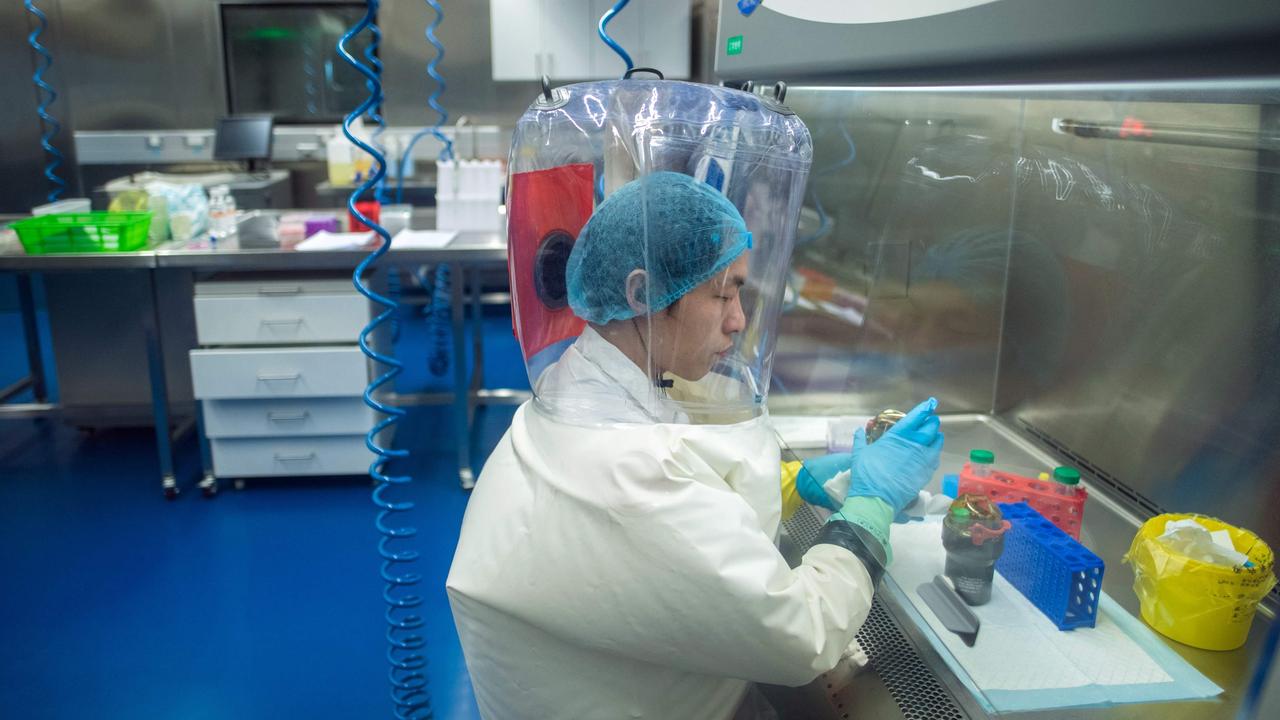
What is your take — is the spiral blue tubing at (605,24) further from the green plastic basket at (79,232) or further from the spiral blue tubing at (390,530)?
the green plastic basket at (79,232)

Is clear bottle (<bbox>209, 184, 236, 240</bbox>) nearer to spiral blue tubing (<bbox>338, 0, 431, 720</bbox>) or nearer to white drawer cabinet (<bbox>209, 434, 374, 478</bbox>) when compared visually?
white drawer cabinet (<bbox>209, 434, 374, 478</bbox>)

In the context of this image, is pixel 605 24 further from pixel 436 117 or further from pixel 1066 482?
pixel 436 117

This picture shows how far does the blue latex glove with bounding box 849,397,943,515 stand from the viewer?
1141 mm

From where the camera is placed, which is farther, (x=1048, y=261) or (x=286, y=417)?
(x=286, y=417)

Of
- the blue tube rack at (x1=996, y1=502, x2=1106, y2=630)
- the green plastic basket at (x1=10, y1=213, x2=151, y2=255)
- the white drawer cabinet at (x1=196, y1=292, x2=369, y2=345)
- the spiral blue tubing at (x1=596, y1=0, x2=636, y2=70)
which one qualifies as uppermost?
the spiral blue tubing at (x1=596, y1=0, x2=636, y2=70)

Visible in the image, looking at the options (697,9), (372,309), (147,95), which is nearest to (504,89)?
(697,9)

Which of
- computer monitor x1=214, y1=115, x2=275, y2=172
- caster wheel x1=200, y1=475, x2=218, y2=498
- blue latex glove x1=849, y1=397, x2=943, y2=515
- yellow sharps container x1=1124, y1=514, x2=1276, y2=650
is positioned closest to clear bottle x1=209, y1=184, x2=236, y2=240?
caster wheel x1=200, y1=475, x2=218, y2=498

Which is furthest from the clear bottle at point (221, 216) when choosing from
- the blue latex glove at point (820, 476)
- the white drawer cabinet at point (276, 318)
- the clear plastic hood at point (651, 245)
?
the blue latex glove at point (820, 476)

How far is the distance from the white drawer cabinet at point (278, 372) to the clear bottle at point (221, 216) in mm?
516

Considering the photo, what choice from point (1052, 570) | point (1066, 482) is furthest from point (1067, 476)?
point (1052, 570)

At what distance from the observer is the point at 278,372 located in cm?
307

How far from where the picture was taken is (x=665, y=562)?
93cm

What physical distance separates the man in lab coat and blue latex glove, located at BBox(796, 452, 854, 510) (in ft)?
0.51

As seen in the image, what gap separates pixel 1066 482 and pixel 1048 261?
0.35 metres
